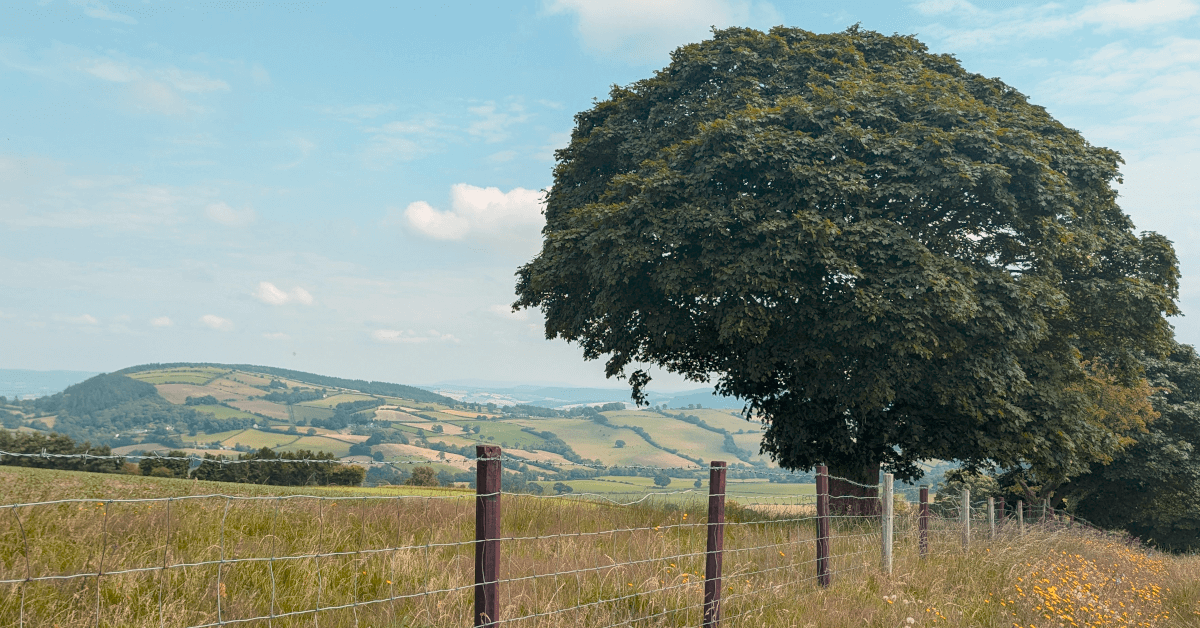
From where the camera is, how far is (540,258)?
67.2 ft

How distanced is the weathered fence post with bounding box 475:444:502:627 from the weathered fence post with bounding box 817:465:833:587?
573 centimetres

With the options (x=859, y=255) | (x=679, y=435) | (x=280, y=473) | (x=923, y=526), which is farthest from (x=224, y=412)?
(x=923, y=526)

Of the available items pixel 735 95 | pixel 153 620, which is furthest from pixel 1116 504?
pixel 153 620

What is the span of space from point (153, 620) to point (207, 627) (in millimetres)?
1930

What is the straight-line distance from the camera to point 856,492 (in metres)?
21.7

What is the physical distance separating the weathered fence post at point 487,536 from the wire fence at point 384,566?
1cm

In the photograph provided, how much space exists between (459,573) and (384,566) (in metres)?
0.79

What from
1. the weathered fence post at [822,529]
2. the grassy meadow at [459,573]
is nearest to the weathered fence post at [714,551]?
the grassy meadow at [459,573]

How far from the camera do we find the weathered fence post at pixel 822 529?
392 inches

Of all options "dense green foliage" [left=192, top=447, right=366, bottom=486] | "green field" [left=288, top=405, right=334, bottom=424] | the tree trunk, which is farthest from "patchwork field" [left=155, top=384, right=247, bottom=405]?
the tree trunk

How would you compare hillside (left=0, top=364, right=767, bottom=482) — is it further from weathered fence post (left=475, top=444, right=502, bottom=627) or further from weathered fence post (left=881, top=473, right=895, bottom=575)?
weathered fence post (left=475, top=444, right=502, bottom=627)

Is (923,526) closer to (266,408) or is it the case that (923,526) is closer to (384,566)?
(384,566)

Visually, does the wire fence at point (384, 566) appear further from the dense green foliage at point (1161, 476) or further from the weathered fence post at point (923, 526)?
the dense green foliage at point (1161, 476)

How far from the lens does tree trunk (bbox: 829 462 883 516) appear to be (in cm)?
2000
